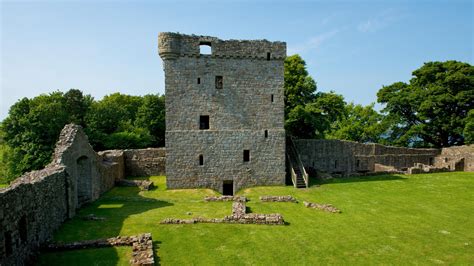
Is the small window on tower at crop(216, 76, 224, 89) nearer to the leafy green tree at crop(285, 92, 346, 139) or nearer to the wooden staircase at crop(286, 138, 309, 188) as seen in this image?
the wooden staircase at crop(286, 138, 309, 188)

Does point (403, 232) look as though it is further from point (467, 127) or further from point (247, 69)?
point (467, 127)

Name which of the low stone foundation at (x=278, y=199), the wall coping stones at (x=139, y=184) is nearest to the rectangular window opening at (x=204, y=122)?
the wall coping stones at (x=139, y=184)

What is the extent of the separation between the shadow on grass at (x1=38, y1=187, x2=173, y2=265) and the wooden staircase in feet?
31.6

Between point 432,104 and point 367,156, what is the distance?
9522 millimetres

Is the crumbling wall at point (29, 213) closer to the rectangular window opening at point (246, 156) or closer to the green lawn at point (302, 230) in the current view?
the green lawn at point (302, 230)

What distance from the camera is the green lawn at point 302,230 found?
38.5 ft

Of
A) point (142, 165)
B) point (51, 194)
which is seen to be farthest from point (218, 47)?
point (51, 194)

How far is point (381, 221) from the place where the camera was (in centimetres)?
1616

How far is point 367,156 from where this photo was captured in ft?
113

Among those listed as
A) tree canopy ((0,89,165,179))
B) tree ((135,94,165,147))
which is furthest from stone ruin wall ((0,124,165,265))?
tree ((135,94,165,147))

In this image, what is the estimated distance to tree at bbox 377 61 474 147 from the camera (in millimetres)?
36469

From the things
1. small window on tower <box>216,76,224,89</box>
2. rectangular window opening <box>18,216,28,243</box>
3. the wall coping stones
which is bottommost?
the wall coping stones

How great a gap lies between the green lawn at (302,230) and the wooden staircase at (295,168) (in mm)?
1618

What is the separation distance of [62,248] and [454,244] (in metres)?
13.9
